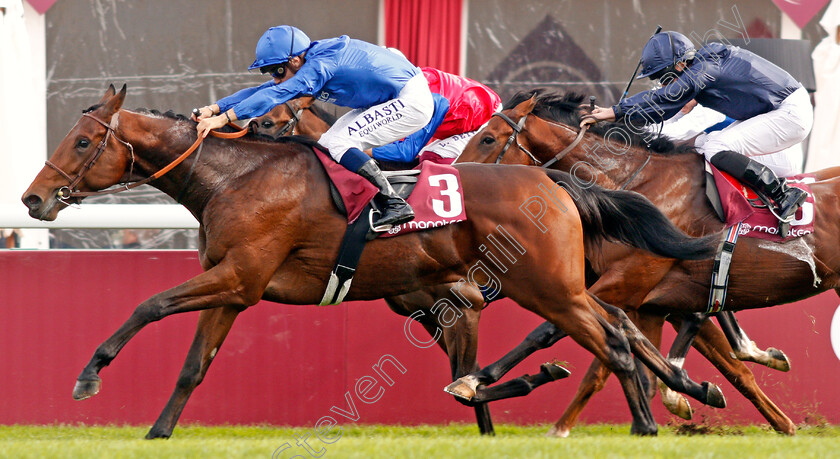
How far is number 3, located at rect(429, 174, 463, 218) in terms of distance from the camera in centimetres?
476

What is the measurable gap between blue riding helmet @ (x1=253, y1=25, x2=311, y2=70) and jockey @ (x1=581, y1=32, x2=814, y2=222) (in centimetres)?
184

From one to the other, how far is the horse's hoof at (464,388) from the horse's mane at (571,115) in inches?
64.5

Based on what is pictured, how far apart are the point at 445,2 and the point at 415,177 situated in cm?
422

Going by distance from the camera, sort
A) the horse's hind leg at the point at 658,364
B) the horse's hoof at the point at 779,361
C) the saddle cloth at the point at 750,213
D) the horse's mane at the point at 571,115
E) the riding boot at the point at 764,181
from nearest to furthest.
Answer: the horse's hind leg at the point at 658,364 < the riding boot at the point at 764,181 < the saddle cloth at the point at 750,213 < the horse's mane at the point at 571,115 < the horse's hoof at the point at 779,361

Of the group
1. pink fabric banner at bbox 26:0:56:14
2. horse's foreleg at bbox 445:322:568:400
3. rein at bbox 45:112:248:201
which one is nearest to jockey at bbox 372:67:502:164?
horse's foreleg at bbox 445:322:568:400

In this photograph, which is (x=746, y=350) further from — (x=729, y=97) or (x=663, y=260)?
(x=729, y=97)

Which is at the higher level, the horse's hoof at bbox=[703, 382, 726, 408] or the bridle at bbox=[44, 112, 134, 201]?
the bridle at bbox=[44, 112, 134, 201]

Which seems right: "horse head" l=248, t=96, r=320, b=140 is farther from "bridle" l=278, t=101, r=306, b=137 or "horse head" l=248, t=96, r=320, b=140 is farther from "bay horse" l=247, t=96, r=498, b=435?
"bay horse" l=247, t=96, r=498, b=435

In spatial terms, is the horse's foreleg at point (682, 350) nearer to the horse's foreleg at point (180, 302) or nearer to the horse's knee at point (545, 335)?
the horse's knee at point (545, 335)

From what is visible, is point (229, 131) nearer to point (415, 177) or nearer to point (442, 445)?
point (415, 177)

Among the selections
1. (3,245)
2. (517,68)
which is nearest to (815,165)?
(517,68)

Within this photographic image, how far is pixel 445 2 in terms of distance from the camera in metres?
8.75

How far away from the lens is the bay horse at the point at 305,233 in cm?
467

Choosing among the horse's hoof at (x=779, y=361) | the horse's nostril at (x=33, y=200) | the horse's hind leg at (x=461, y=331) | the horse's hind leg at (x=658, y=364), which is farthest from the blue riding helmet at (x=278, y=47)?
the horse's hoof at (x=779, y=361)
